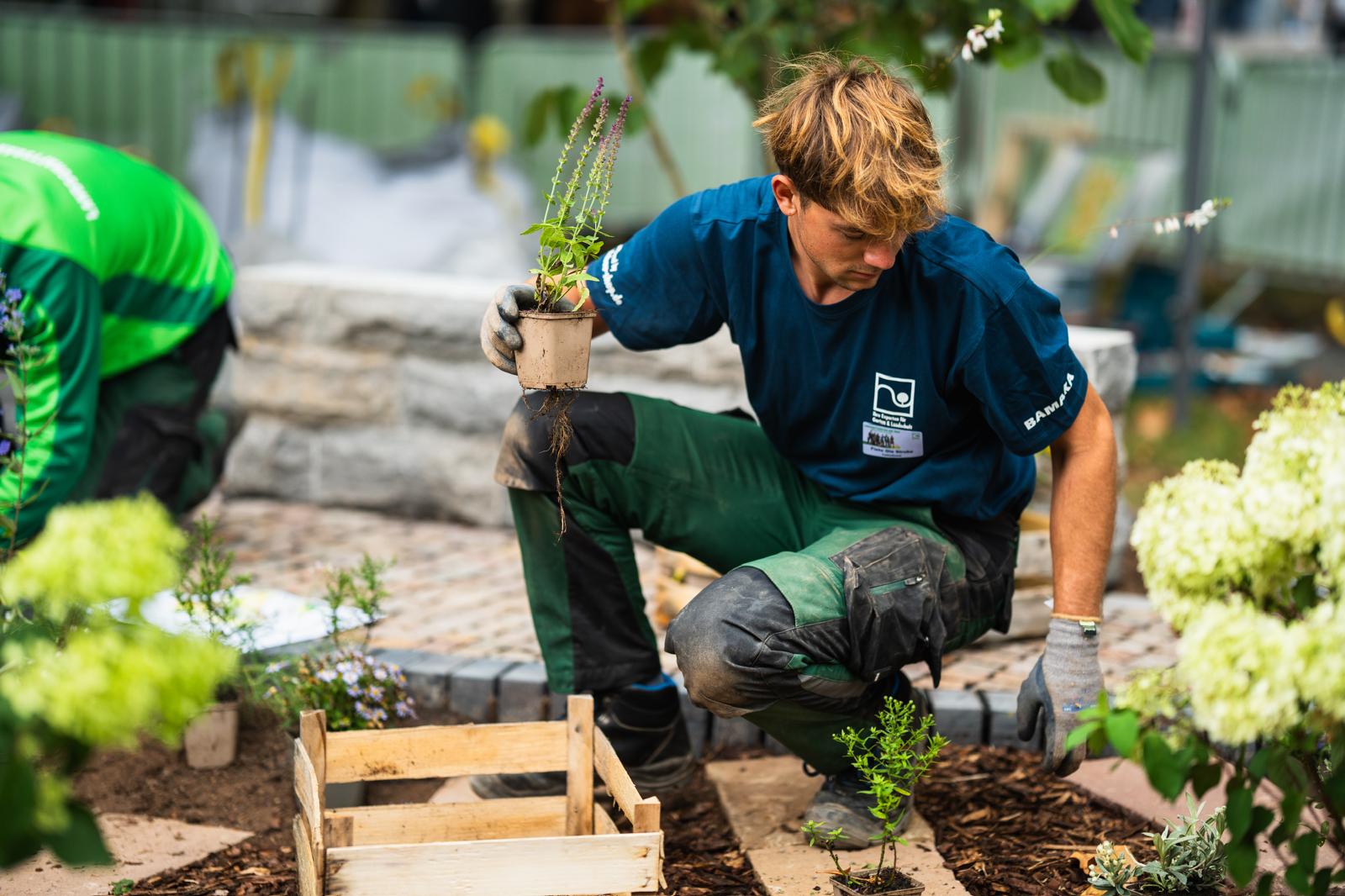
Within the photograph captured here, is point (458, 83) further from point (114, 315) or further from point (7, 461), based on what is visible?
point (7, 461)

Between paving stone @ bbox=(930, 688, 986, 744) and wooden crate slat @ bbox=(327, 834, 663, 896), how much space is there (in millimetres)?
1114

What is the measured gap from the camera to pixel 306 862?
2.21 m

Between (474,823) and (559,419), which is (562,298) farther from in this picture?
(474,823)

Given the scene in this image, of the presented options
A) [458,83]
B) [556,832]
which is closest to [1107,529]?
[556,832]

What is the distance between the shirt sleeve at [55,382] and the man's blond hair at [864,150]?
1.64m

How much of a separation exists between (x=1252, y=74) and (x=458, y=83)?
16.1 feet

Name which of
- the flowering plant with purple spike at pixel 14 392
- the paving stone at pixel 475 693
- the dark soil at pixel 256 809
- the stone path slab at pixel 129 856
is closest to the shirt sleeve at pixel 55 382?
the flowering plant with purple spike at pixel 14 392

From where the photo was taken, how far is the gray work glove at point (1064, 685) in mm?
2320

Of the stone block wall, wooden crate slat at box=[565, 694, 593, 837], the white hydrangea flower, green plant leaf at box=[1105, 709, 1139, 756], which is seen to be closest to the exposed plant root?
wooden crate slat at box=[565, 694, 593, 837]

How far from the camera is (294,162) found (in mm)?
8609

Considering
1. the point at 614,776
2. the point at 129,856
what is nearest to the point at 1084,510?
the point at 614,776

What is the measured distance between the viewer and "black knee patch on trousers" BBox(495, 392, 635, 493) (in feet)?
8.78

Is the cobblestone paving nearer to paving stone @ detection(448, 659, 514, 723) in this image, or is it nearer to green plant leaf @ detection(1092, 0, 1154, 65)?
paving stone @ detection(448, 659, 514, 723)

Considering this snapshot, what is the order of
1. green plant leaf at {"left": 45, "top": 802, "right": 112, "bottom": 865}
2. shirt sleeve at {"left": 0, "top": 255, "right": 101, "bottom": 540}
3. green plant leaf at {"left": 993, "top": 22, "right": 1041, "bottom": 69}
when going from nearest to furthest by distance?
green plant leaf at {"left": 45, "top": 802, "right": 112, "bottom": 865}, shirt sleeve at {"left": 0, "top": 255, "right": 101, "bottom": 540}, green plant leaf at {"left": 993, "top": 22, "right": 1041, "bottom": 69}
